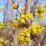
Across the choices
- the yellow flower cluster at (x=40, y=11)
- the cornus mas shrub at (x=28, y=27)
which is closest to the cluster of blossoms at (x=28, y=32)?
the cornus mas shrub at (x=28, y=27)

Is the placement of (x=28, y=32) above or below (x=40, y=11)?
below

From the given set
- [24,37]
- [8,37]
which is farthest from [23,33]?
[8,37]

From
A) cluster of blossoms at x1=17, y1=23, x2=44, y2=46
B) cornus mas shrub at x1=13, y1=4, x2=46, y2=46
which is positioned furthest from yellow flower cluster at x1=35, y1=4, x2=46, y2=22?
cluster of blossoms at x1=17, y1=23, x2=44, y2=46

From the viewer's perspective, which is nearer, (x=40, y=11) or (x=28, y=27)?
(x=28, y=27)

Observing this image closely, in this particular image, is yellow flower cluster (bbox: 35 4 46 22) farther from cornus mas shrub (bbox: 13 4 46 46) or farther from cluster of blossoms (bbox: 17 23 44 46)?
cluster of blossoms (bbox: 17 23 44 46)

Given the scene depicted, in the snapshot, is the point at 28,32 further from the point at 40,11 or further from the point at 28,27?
the point at 40,11

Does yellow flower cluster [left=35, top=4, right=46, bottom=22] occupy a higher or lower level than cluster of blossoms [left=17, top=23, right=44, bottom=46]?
higher

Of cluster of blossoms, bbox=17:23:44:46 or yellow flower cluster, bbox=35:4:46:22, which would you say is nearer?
cluster of blossoms, bbox=17:23:44:46

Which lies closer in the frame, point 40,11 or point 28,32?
point 28,32

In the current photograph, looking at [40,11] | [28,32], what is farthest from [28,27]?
[40,11]

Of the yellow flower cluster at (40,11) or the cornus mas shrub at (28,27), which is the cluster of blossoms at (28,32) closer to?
the cornus mas shrub at (28,27)

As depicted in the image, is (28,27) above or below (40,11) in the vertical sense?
below

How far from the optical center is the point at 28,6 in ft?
2.13

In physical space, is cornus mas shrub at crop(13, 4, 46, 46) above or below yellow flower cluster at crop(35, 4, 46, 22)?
below
